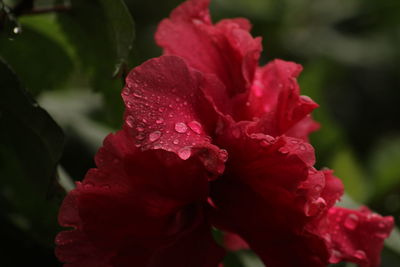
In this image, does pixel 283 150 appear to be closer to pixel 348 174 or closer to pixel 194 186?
pixel 194 186

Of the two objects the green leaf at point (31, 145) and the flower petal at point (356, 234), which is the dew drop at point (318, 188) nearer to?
the flower petal at point (356, 234)

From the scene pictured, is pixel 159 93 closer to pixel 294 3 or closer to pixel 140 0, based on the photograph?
pixel 140 0

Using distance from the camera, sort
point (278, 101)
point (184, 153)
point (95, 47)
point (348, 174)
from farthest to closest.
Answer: point (348, 174) → point (95, 47) → point (278, 101) → point (184, 153)

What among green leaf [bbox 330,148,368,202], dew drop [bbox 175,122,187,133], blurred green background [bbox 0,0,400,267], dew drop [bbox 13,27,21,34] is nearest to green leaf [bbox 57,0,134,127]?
blurred green background [bbox 0,0,400,267]

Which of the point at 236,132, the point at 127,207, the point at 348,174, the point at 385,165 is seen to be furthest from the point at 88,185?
the point at 385,165

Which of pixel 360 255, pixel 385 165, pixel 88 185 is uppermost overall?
pixel 88 185

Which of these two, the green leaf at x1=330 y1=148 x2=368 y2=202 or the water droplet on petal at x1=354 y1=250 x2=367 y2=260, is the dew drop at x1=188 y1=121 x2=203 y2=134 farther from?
the green leaf at x1=330 y1=148 x2=368 y2=202

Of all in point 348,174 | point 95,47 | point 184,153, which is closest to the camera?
point 184,153
